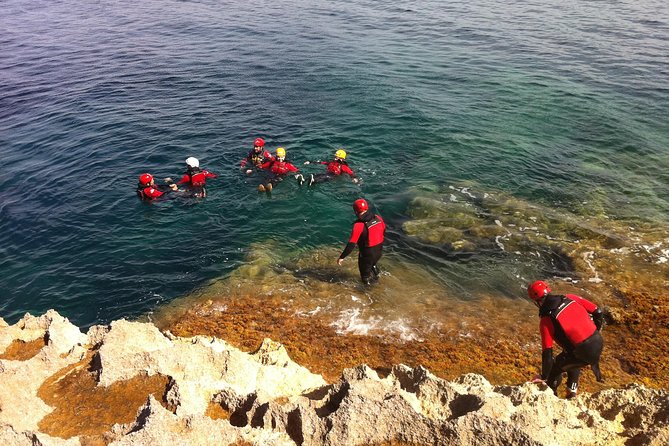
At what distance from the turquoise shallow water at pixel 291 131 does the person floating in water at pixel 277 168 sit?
60cm

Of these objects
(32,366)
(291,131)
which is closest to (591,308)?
(32,366)

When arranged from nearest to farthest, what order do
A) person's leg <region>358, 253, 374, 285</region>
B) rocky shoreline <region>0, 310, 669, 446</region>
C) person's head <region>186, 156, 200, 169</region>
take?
1. rocky shoreline <region>0, 310, 669, 446</region>
2. person's leg <region>358, 253, 374, 285</region>
3. person's head <region>186, 156, 200, 169</region>

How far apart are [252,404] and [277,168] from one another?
42.5ft

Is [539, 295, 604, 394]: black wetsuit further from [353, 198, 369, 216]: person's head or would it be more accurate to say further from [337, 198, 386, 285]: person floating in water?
[353, 198, 369, 216]: person's head

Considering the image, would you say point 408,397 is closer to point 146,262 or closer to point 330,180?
point 146,262

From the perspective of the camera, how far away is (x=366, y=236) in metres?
11.2

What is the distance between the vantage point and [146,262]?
543 inches

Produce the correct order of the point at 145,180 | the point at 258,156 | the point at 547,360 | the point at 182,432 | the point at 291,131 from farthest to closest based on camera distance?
the point at 291,131
the point at 258,156
the point at 145,180
the point at 547,360
the point at 182,432

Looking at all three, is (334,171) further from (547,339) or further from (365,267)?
(547,339)

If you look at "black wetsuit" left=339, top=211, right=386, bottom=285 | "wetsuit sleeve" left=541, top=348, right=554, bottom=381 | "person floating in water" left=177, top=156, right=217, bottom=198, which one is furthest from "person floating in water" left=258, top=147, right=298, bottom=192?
"wetsuit sleeve" left=541, top=348, right=554, bottom=381

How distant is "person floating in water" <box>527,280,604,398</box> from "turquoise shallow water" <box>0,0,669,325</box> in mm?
4602

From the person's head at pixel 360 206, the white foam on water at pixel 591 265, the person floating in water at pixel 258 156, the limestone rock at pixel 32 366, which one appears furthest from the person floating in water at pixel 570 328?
the person floating in water at pixel 258 156

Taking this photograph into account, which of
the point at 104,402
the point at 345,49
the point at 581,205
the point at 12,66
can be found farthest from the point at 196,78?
the point at 104,402

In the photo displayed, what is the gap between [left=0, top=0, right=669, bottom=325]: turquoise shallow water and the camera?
14133 mm
